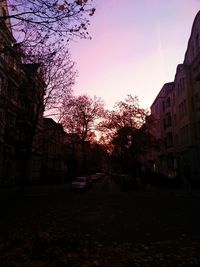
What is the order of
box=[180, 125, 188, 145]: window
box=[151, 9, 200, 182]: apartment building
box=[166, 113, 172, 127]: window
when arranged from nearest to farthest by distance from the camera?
box=[151, 9, 200, 182]: apartment building
box=[180, 125, 188, 145]: window
box=[166, 113, 172, 127]: window

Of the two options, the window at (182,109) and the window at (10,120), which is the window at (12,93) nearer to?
the window at (10,120)

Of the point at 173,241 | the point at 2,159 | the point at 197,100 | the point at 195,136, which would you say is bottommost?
the point at 173,241

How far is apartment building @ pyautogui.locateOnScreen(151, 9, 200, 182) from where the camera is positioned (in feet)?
128

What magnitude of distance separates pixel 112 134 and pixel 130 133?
14.7 feet

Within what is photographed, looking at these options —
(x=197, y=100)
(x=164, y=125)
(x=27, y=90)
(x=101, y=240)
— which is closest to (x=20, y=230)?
(x=101, y=240)

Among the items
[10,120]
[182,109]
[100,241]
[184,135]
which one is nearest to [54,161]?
[10,120]

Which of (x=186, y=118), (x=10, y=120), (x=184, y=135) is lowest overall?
(x=184, y=135)

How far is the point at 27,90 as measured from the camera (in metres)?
27.8

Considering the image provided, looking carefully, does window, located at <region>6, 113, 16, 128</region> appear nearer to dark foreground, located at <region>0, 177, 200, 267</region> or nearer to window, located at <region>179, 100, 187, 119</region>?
dark foreground, located at <region>0, 177, 200, 267</region>

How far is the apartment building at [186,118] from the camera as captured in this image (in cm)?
3909

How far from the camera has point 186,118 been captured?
42.9 metres

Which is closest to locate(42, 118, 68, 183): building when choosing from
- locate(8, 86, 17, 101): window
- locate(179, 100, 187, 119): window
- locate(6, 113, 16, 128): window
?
locate(6, 113, 16, 128): window

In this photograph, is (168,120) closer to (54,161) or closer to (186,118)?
(186,118)

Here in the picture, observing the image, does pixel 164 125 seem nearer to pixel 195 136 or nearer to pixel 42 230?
pixel 195 136
